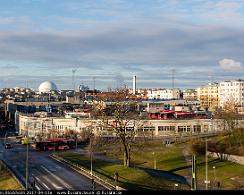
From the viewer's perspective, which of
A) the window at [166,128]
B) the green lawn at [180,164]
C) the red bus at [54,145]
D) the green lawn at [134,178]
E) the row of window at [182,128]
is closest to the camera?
the green lawn at [134,178]

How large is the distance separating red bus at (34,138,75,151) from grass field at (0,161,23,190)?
31584 mm

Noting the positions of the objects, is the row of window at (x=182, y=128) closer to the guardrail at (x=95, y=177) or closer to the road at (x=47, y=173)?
the road at (x=47, y=173)

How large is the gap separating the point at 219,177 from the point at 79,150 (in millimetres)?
44460

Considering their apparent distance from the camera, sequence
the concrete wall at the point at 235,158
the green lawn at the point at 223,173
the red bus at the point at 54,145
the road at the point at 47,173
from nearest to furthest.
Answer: the road at the point at 47,173 → the green lawn at the point at 223,173 → the concrete wall at the point at 235,158 → the red bus at the point at 54,145

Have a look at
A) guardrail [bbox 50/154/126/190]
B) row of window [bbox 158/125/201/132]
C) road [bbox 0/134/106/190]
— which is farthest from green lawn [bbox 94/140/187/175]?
row of window [bbox 158/125/201/132]

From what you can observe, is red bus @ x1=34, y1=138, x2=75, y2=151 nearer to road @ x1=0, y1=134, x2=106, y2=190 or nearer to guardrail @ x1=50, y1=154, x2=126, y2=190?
road @ x1=0, y1=134, x2=106, y2=190

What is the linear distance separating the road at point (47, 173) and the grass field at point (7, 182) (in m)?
1.05

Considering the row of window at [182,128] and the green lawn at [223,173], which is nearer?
the green lawn at [223,173]

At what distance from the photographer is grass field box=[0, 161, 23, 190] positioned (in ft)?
180

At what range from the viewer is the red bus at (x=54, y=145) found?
9819cm

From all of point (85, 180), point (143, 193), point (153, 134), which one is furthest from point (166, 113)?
point (143, 193)

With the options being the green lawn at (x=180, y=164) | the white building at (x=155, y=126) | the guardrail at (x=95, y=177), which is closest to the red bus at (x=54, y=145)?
the white building at (x=155, y=126)

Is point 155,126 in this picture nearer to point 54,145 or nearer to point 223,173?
A: point 54,145

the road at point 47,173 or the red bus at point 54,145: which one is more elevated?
the red bus at point 54,145
